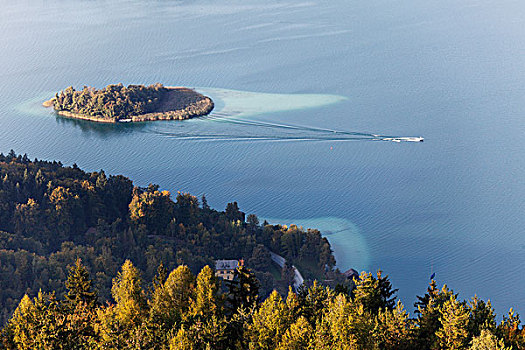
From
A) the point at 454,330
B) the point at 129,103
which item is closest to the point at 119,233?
the point at 454,330

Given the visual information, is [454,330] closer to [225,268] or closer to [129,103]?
[225,268]

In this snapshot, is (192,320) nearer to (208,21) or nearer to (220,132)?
(220,132)

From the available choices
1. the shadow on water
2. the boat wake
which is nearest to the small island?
the shadow on water

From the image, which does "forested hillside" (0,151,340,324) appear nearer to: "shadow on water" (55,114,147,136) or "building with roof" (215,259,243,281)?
"building with roof" (215,259,243,281)

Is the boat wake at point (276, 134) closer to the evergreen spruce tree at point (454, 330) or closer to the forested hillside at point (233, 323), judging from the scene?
the forested hillside at point (233, 323)

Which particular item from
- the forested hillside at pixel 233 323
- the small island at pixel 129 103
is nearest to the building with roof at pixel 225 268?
the forested hillside at pixel 233 323
